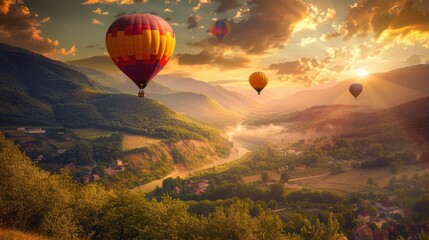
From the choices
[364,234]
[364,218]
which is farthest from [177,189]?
[364,234]

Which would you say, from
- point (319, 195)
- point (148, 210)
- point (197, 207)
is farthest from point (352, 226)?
point (148, 210)

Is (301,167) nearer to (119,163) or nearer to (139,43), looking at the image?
(119,163)

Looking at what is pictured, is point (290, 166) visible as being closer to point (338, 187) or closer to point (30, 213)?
point (338, 187)

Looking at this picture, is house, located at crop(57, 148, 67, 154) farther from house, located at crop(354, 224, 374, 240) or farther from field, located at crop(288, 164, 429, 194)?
house, located at crop(354, 224, 374, 240)

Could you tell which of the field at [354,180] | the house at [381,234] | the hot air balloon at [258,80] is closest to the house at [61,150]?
the field at [354,180]

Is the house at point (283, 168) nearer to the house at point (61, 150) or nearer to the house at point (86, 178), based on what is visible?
→ the house at point (86, 178)

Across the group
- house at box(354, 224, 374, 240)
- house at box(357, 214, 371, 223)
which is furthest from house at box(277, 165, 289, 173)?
house at box(354, 224, 374, 240)
